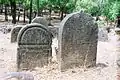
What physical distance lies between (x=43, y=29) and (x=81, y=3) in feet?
63.3

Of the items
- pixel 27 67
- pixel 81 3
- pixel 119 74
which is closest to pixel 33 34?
pixel 27 67

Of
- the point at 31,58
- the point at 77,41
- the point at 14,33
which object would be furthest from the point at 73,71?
the point at 14,33

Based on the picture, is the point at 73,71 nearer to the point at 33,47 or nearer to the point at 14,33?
the point at 33,47

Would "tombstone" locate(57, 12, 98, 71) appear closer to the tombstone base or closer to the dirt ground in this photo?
the dirt ground

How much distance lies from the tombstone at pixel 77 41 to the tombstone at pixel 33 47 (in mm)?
576

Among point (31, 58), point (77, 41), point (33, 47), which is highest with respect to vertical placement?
point (77, 41)

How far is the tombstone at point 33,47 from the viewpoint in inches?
368

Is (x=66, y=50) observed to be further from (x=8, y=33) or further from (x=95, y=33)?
(x=8, y=33)

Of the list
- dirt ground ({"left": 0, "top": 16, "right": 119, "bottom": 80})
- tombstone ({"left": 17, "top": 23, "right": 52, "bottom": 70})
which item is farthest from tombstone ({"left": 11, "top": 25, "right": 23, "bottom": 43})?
tombstone ({"left": 17, "top": 23, "right": 52, "bottom": 70})

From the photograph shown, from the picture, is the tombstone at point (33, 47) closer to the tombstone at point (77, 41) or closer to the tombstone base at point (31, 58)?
the tombstone base at point (31, 58)

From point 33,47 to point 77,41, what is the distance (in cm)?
141

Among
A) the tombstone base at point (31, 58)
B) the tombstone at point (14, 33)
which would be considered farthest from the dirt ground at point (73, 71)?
the tombstone at point (14, 33)

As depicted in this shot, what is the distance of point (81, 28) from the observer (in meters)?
9.12

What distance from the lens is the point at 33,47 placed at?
30.9 feet
